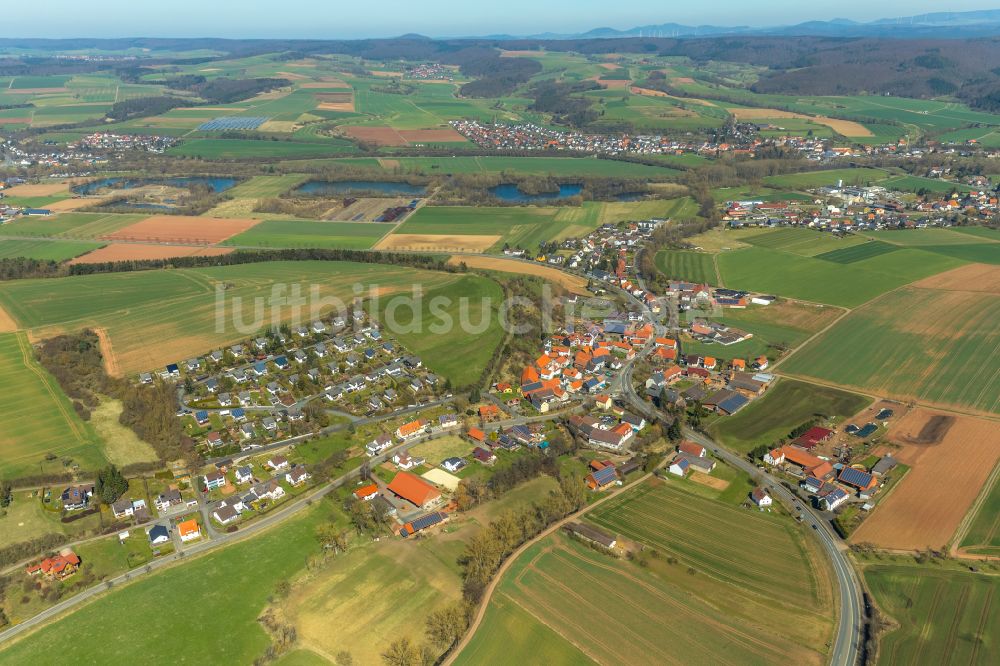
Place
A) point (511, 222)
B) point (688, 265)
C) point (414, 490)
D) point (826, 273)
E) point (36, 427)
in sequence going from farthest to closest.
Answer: point (511, 222)
point (688, 265)
point (826, 273)
point (36, 427)
point (414, 490)

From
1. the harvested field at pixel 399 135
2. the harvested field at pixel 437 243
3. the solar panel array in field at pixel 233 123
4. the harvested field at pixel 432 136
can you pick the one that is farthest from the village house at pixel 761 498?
the solar panel array in field at pixel 233 123

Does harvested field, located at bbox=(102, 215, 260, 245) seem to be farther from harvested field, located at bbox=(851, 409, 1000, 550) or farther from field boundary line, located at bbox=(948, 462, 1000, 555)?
field boundary line, located at bbox=(948, 462, 1000, 555)

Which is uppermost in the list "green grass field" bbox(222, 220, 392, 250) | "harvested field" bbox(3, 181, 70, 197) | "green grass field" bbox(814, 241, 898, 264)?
"harvested field" bbox(3, 181, 70, 197)

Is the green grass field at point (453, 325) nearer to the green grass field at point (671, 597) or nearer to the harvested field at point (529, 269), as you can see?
the harvested field at point (529, 269)

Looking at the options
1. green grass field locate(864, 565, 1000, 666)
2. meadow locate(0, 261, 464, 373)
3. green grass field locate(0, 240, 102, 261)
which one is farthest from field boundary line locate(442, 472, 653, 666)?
green grass field locate(0, 240, 102, 261)

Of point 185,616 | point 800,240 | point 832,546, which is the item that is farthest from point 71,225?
point 832,546

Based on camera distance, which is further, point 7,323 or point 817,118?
point 817,118

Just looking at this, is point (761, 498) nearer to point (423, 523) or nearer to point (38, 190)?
point (423, 523)
